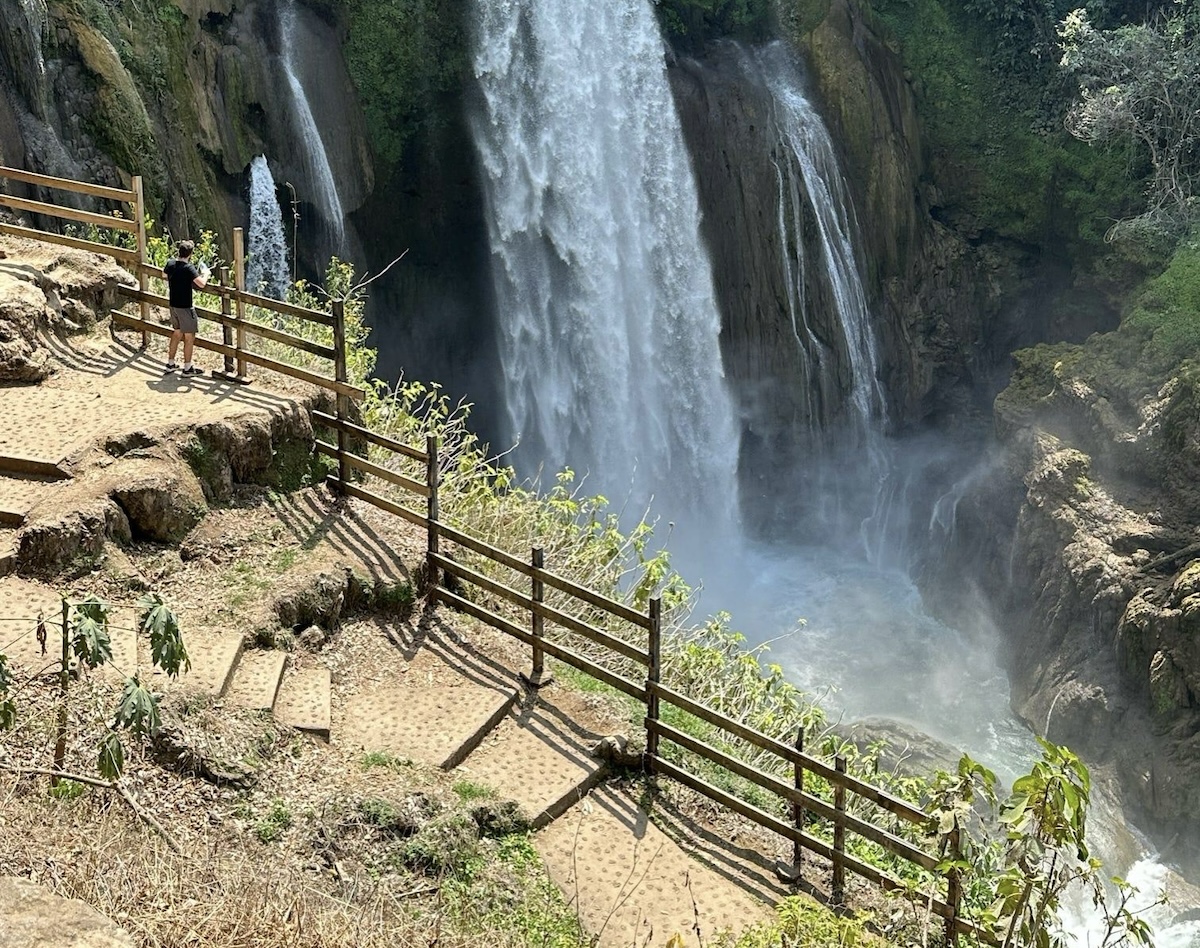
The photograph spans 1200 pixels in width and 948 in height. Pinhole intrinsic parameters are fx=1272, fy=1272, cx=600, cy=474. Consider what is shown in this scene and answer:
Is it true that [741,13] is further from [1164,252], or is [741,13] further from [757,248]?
[1164,252]

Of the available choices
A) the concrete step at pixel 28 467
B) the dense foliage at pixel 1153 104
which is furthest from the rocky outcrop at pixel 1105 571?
the concrete step at pixel 28 467

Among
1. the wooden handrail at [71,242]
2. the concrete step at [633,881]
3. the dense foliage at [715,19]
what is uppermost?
the dense foliage at [715,19]

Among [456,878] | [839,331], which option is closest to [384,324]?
[839,331]

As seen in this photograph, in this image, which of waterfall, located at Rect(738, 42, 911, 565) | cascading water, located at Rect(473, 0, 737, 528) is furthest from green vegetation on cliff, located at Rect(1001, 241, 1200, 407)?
cascading water, located at Rect(473, 0, 737, 528)

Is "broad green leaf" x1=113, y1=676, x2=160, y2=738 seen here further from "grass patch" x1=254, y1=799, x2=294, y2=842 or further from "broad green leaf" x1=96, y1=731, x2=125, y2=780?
"grass patch" x1=254, y1=799, x2=294, y2=842

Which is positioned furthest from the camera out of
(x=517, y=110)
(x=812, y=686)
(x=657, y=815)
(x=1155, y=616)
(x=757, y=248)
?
(x=757, y=248)

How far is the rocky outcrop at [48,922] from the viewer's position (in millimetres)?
4559

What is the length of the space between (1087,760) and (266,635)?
12.9m

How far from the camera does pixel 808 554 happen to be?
24062mm

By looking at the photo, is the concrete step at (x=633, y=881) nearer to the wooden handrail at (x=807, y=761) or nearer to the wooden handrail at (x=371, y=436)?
the wooden handrail at (x=807, y=761)

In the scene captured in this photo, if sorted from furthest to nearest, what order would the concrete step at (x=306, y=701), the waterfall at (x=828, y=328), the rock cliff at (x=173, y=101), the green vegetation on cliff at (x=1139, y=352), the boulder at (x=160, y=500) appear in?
the waterfall at (x=828, y=328), the green vegetation on cliff at (x=1139, y=352), the rock cliff at (x=173, y=101), the boulder at (x=160, y=500), the concrete step at (x=306, y=701)

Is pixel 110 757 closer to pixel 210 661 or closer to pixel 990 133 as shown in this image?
Result: pixel 210 661

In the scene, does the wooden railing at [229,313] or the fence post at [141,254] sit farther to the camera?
the fence post at [141,254]

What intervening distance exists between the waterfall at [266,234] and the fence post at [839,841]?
42.3 feet
